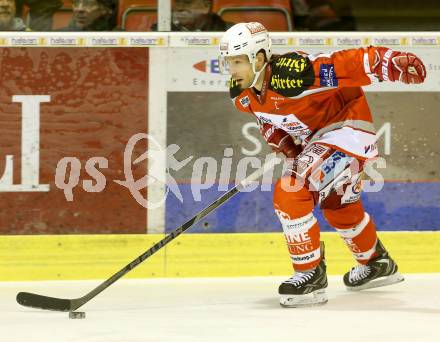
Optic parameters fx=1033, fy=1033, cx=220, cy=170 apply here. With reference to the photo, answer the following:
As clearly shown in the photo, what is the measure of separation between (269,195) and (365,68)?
119 centimetres

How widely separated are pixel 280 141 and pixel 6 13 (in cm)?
149

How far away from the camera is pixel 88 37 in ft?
15.6

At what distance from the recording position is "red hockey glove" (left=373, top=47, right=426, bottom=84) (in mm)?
3656

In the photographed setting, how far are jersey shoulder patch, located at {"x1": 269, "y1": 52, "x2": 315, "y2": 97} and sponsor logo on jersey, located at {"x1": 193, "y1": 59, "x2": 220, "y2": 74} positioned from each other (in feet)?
2.68

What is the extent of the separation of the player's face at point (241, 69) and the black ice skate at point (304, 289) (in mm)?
789

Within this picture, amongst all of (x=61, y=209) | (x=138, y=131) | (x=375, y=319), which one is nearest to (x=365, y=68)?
(x=375, y=319)

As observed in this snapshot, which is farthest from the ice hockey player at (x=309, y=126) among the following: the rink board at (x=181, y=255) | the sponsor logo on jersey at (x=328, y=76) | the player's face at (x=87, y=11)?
the player's face at (x=87, y=11)

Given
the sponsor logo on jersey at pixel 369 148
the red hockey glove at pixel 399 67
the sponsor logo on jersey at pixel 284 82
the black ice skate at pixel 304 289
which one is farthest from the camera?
the sponsor logo on jersey at pixel 369 148

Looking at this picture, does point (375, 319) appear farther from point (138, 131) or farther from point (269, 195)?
point (138, 131)

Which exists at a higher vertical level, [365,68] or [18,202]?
[365,68]

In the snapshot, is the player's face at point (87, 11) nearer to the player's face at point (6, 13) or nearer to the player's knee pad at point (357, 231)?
the player's face at point (6, 13)

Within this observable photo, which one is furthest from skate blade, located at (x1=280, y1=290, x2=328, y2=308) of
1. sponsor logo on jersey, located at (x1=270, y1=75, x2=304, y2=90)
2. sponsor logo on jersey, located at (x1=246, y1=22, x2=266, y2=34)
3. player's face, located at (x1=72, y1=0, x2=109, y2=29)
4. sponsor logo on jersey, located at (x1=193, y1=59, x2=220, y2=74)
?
player's face, located at (x1=72, y1=0, x2=109, y2=29)

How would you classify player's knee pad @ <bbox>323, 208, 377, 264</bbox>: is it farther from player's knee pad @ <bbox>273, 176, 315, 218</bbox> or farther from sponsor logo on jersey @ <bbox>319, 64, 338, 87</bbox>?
sponsor logo on jersey @ <bbox>319, 64, 338, 87</bbox>

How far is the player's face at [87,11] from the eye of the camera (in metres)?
4.80
